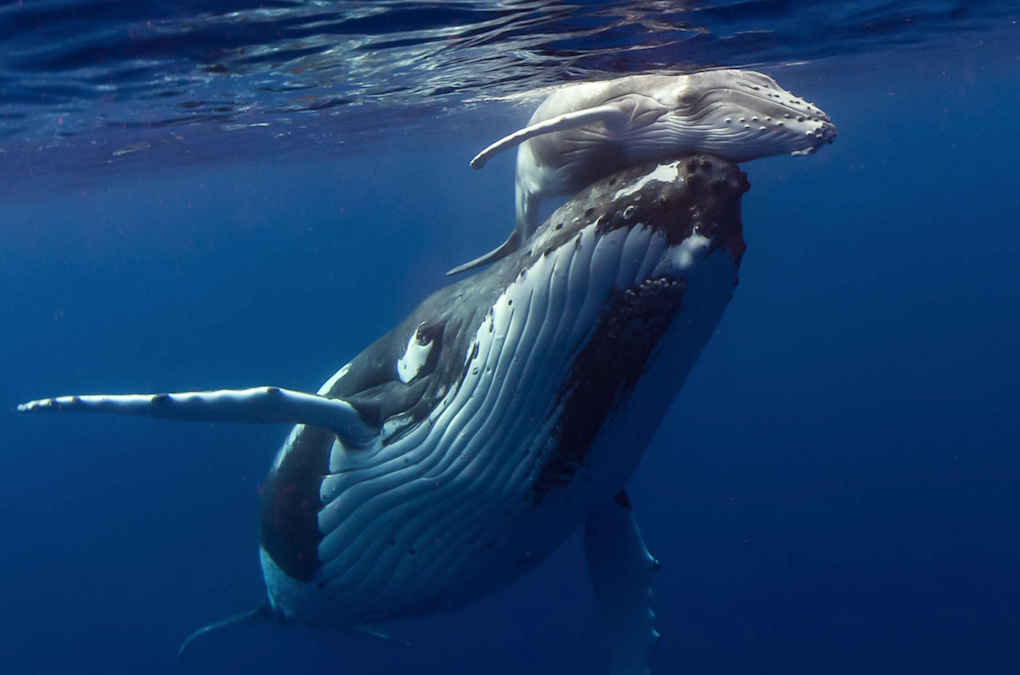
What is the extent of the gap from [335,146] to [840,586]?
2587 cm

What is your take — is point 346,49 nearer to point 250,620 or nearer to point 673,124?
point 250,620

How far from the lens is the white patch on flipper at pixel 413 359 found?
15.6 feet

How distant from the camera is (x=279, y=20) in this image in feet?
27.6

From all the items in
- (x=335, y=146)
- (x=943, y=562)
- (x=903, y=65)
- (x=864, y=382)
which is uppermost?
(x=903, y=65)

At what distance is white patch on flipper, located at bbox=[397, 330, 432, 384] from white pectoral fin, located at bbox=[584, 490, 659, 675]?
1951 millimetres

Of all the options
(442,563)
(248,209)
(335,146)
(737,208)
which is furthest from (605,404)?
(248,209)

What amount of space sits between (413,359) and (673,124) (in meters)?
2.50

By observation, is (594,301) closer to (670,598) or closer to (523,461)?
(523,461)

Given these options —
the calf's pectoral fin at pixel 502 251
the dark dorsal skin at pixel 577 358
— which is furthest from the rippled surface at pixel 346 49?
the dark dorsal skin at pixel 577 358

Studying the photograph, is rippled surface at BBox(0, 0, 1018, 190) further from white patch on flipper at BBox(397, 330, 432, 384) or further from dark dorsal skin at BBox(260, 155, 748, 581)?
dark dorsal skin at BBox(260, 155, 748, 581)

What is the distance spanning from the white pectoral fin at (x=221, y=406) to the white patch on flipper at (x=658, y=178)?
2.24 metres

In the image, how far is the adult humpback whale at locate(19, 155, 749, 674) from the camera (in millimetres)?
3131

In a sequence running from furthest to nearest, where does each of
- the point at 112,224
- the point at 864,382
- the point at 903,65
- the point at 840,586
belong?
1. the point at 112,224
2. the point at 864,382
3. the point at 903,65
4. the point at 840,586

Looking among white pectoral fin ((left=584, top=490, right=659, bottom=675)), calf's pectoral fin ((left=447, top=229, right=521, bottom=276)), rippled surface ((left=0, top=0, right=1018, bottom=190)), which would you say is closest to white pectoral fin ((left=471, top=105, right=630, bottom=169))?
calf's pectoral fin ((left=447, top=229, right=521, bottom=276))
